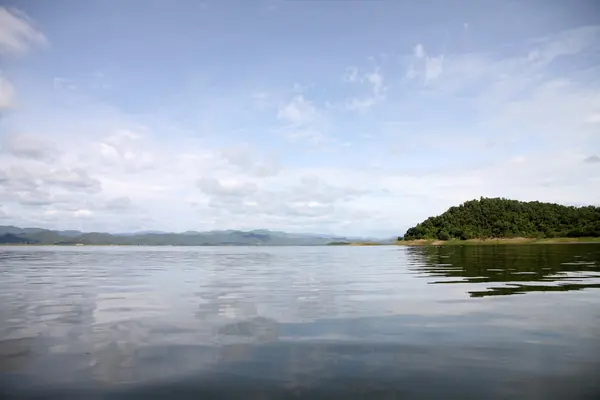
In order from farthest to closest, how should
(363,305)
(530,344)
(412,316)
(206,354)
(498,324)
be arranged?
(363,305) < (412,316) < (498,324) < (530,344) < (206,354)

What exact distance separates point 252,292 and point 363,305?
966 centimetres

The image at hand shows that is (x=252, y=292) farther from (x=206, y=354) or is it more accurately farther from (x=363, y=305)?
(x=206, y=354)

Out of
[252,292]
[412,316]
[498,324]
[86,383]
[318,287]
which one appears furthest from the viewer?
[318,287]

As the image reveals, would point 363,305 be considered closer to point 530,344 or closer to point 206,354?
point 530,344

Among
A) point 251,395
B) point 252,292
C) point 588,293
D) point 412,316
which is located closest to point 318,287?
point 252,292

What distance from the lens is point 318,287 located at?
3338cm

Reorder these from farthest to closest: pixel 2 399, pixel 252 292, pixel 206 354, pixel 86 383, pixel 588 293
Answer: pixel 252 292 < pixel 588 293 < pixel 206 354 < pixel 86 383 < pixel 2 399

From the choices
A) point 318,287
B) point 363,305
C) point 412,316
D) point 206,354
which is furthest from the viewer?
point 318,287

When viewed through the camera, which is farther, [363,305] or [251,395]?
[363,305]

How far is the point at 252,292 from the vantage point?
3011 cm

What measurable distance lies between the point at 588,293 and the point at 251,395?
2589cm

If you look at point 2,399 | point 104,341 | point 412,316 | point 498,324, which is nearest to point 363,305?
point 412,316

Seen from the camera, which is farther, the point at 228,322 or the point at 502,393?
the point at 228,322

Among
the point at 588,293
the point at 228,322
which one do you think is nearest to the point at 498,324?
the point at 228,322
